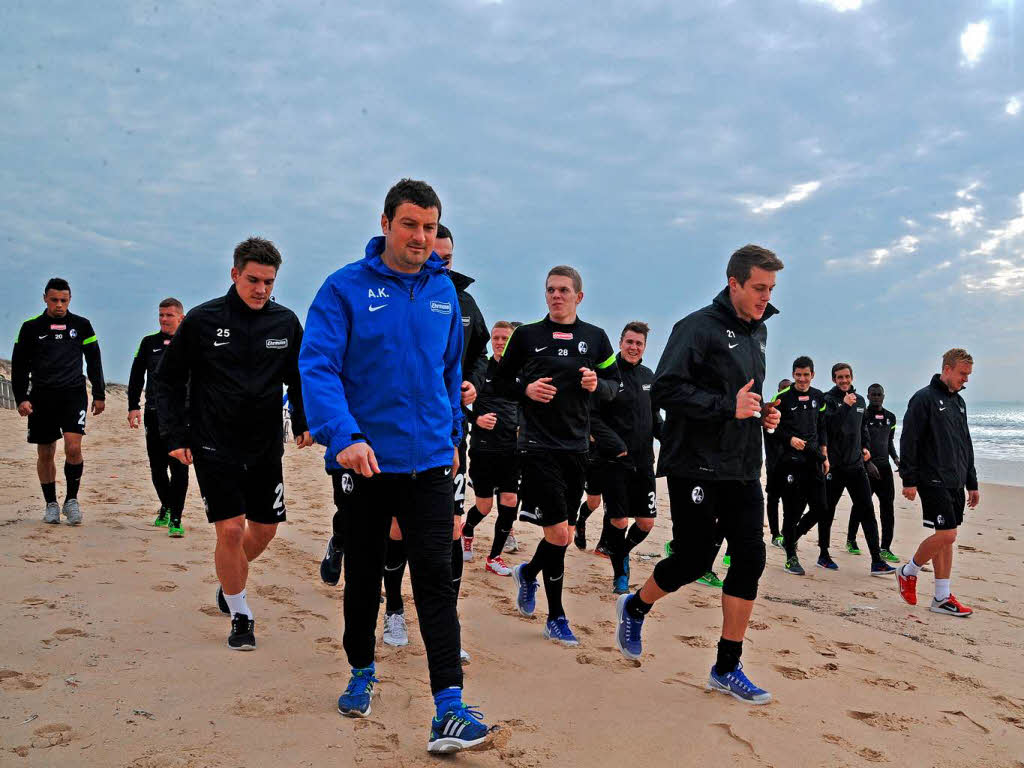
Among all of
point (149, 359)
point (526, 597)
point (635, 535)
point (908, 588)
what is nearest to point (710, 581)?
point (635, 535)

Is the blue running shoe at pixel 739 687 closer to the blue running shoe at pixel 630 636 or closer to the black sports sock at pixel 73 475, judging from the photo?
the blue running shoe at pixel 630 636

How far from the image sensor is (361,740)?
3010 millimetres

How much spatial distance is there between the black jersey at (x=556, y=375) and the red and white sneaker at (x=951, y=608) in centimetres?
338

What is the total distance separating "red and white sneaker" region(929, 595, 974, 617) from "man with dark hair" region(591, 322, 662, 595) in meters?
2.35

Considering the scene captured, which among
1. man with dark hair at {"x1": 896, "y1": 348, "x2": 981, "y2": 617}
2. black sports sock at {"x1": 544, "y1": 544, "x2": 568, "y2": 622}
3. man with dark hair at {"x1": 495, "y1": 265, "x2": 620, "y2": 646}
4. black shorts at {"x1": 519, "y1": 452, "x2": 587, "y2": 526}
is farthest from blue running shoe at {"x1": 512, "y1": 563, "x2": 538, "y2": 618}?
man with dark hair at {"x1": 896, "y1": 348, "x2": 981, "y2": 617}

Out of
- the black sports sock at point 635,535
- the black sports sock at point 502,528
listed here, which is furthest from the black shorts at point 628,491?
the black sports sock at point 502,528

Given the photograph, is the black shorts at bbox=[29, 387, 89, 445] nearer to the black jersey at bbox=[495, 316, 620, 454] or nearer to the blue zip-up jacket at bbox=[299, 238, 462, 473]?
the black jersey at bbox=[495, 316, 620, 454]

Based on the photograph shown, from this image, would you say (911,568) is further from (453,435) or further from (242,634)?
(242,634)

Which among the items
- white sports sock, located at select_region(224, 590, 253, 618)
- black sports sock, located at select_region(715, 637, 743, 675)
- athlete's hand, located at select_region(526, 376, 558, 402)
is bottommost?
black sports sock, located at select_region(715, 637, 743, 675)

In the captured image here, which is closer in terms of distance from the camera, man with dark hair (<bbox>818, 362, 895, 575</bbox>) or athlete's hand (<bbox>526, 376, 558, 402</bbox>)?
athlete's hand (<bbox>526, 376, 558, 402</bbox>)

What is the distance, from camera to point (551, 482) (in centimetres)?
479

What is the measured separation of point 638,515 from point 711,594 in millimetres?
934

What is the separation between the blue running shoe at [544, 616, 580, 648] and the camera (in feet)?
15.1

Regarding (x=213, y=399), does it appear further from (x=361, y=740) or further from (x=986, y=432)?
(x=986, y=432)
